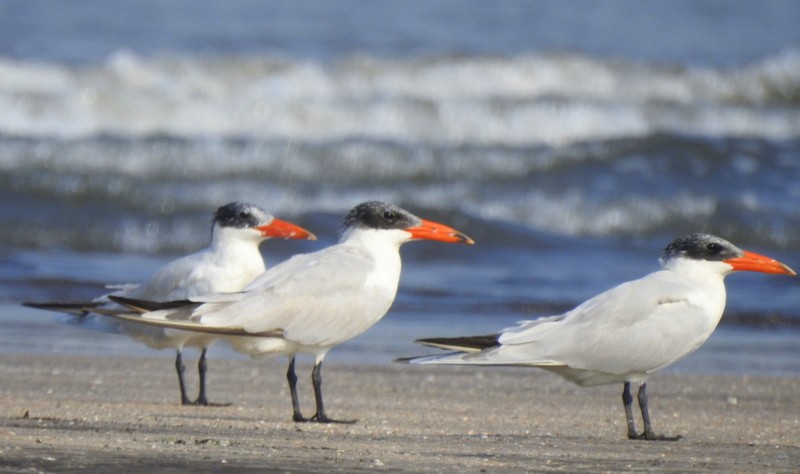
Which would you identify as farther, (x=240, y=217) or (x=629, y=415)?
(x=240, y=217)

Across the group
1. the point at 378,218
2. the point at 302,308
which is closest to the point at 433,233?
the point at 378,218

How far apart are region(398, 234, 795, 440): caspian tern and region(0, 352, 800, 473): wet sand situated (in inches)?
10.0

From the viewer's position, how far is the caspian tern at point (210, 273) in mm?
6961

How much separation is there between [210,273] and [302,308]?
0.97m

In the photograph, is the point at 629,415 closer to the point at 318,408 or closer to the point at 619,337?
the point at 619,337

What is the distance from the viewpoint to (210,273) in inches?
276

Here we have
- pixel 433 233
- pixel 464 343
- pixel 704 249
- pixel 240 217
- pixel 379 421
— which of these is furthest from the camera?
pixel 240 217

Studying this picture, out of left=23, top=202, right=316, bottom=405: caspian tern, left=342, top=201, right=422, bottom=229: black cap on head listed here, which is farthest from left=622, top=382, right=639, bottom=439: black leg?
left=23, top=202, right=316, bottom=405: caspian tern

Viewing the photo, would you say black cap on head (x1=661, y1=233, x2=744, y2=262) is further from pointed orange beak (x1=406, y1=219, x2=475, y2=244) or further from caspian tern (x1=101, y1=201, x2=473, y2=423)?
caspian tern (x1=101, y1=201, x2=473, y2=423)

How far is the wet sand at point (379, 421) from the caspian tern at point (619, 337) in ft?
0.84

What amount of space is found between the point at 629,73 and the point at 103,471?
17.1 m

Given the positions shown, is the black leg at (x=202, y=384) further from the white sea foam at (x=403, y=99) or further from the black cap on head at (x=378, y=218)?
the white sea foam at (x=403, y=99)

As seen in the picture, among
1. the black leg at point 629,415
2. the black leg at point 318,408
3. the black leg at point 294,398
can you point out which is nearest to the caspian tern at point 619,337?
the black leg at point 629,415

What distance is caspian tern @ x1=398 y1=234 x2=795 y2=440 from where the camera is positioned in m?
5.87
